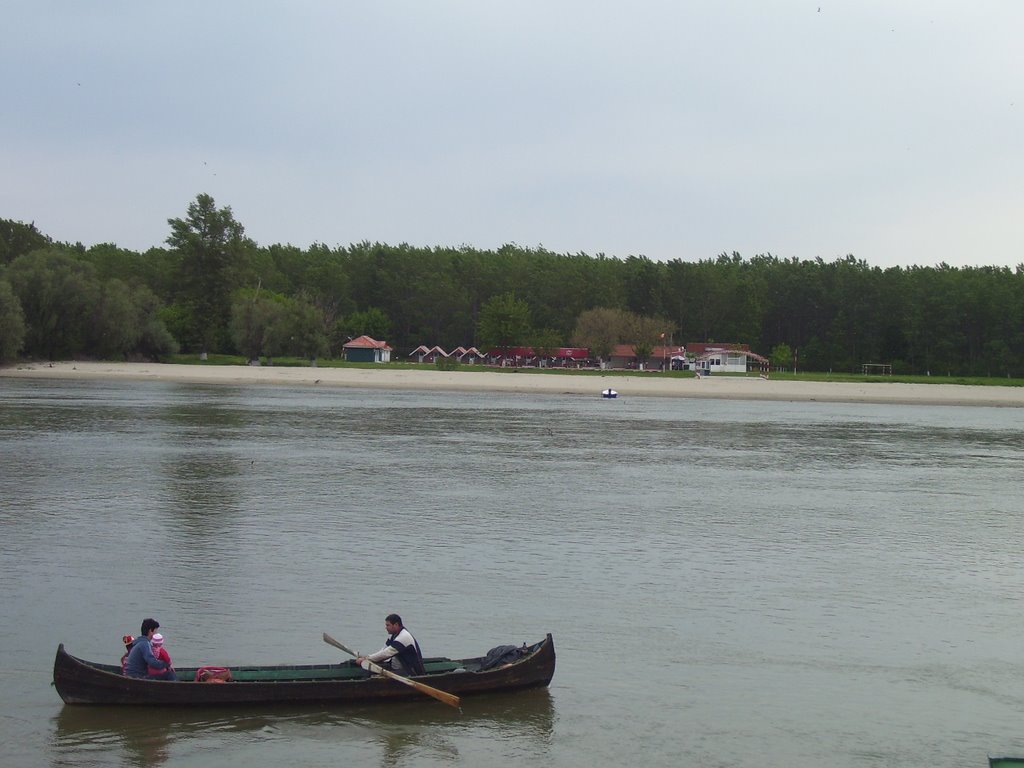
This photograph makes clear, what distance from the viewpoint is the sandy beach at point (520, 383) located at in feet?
322

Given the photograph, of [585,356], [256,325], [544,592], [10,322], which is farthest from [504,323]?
[544,592]

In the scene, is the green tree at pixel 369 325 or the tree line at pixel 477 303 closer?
the tree line at pixel 477 303

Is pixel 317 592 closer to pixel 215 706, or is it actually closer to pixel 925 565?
pixel 215 706

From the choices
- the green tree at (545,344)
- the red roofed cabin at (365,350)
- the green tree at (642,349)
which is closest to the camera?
the red roofed cabin at (365,350)

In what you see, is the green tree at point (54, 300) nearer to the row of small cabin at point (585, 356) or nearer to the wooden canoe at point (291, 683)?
the row of small cabin at point (585, 356)

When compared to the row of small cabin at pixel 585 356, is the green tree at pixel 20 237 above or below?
above

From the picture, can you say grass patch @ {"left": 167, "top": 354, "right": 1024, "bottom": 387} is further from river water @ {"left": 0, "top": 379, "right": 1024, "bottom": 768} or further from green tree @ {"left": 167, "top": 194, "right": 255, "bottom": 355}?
river water @ {"left": 0, "top": 379, "right": 1024, "bottom": 768}

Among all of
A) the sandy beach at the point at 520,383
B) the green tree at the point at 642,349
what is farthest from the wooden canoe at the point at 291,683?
the green tree at the point at 642,349

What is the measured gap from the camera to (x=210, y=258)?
122 m

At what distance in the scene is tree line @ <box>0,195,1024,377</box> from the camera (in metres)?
105

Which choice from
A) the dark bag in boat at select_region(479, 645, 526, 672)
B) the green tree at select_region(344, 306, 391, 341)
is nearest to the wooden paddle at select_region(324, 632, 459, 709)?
the dark bag in boat at select_region(479, 645, 526, 672)

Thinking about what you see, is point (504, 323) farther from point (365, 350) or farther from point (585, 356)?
point (365, 350)

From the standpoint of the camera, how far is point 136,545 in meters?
23.8

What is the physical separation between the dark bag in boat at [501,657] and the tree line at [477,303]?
91.1 m
